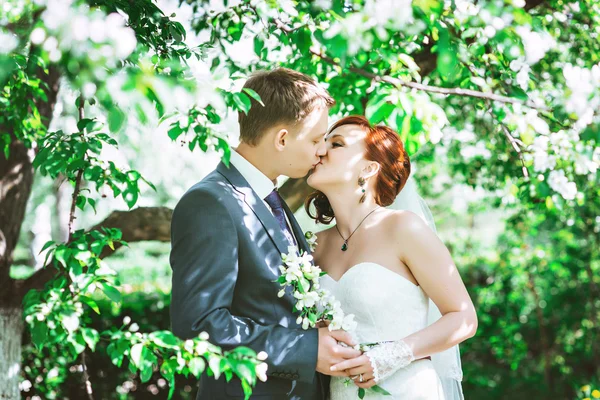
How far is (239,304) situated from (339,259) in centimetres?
75

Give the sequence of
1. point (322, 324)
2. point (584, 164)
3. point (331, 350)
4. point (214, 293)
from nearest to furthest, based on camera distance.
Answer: point (214, 293) < point (331, 350) < point (322, 324) < point (584, 164)

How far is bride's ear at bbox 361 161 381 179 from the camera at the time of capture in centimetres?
319

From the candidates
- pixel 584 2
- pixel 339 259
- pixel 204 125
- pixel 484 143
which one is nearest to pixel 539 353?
pixel 484 143

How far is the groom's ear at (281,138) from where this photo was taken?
272cm

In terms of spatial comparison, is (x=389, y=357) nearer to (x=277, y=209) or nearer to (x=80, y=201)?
(x=277, y=209)

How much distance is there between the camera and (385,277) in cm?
283

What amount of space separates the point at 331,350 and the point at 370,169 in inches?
43.6

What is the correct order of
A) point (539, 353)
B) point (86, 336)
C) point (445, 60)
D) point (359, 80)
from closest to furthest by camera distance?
point (445, 60), point (86, 336), point (359, 80), point (539, 353)

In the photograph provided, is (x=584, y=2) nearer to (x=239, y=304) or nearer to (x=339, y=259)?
(x=339, y=259)

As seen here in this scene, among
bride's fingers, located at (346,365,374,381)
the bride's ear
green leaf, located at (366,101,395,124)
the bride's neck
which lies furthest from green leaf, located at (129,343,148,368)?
the bride's ear

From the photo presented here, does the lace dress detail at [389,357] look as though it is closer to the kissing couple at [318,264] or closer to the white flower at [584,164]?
the kissing couple at [318,264]

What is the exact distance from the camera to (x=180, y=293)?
2328 mm

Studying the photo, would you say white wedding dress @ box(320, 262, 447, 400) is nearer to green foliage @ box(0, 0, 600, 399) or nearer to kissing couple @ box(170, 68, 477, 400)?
kissing couple @ box(170, 68, 477, 400)

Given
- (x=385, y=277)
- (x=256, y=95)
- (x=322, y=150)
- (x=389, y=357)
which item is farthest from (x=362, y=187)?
(x=256, y=95)
